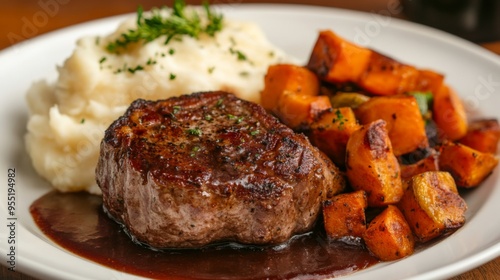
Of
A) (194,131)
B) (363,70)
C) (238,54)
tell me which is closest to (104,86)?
(238,54)

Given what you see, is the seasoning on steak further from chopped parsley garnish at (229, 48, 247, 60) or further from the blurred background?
the blurred background

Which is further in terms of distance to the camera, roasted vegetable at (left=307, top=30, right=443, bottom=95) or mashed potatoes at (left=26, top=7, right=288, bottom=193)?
roasted vegetable at (left=307, top=30, right=443, bottom=95)

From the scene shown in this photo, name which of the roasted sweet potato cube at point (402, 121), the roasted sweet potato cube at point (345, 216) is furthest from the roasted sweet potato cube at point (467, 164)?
the roasted sweet potato cube at point (345, 216)

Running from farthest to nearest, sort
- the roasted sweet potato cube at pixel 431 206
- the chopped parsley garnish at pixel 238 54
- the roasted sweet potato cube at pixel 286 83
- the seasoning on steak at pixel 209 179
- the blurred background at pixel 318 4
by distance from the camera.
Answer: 1. the blurred background at pixel 318 4
2. the chopped parsley garnish at pixel 238 54
3. the roasted sweet potato cube at pixel 286 83
4. the roasted sweet potato cube at pixel 431 206
5. the seasoning on steak at pixel 209 179

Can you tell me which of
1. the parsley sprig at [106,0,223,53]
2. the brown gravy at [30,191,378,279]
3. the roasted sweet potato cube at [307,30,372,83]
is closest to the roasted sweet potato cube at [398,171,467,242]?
the brown gravy at [30,191,378,279]

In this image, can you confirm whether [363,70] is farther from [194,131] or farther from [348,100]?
[194,131]

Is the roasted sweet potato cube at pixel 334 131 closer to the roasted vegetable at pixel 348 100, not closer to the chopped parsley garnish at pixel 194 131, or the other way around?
the roasted vegetable at pixel 348 100
